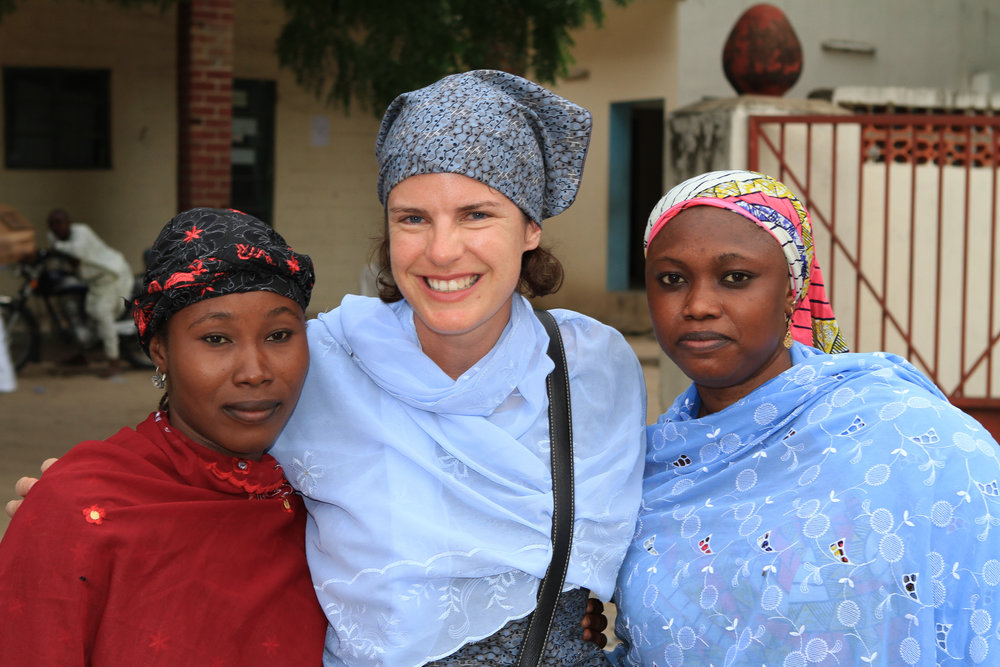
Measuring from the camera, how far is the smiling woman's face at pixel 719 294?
79.4 inches

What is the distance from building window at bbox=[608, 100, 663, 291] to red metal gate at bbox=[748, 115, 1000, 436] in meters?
5.73

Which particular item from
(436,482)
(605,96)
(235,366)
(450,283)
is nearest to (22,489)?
(235,366)

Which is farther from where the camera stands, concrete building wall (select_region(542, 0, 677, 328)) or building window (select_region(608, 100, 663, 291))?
building window (select_region(608, 100, 663, 291))

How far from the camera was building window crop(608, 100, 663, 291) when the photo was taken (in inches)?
490

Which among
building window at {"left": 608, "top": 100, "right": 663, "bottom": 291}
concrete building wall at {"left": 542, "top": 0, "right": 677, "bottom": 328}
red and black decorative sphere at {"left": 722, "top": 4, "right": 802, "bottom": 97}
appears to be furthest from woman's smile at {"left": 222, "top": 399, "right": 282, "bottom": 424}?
building window at {"left": 608, "top": 100, "right": 663, "bottom": 291}

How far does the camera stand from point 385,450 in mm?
2016

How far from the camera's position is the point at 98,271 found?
9430mm

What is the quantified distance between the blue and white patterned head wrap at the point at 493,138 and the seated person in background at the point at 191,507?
31 cm

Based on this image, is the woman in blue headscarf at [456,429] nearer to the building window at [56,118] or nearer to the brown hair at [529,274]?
the brown hair at [529,274]

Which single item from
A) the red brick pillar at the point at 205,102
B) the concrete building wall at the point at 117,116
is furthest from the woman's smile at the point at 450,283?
the concrete building wall at the point at 117,116

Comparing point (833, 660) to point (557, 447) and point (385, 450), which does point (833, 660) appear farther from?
point (385, 450)

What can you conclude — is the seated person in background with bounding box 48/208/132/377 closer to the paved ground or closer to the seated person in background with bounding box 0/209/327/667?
the paved ground

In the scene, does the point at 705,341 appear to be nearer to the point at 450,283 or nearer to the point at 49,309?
the point at 450,283

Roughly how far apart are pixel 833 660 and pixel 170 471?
1.22m
